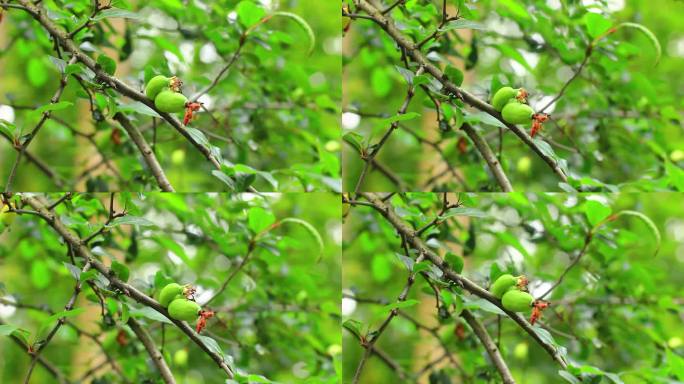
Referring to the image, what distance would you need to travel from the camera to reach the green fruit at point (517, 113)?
1.31m

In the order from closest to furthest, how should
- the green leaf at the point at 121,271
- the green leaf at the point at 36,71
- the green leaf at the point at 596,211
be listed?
the green leaf at the point at 121,271, the green leaf at the point at 596,211, the green leaf at the point at 36,71

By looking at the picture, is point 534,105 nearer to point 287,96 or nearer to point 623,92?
point 623,92

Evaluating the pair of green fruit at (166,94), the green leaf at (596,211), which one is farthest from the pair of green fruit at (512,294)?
the pair of green fruit at (166,94)

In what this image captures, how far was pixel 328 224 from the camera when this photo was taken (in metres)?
2.78

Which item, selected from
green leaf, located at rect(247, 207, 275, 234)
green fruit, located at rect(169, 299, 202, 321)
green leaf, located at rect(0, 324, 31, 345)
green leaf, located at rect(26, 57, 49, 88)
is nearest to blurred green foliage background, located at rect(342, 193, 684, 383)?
green leaf, located at rect(247, 207, 275, 234)

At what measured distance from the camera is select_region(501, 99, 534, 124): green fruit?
4.30 ft

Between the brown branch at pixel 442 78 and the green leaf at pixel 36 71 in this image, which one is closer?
the brown branch at pixel 442 78

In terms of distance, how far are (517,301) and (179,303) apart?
525mm

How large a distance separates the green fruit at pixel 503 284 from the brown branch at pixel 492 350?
0.15 metres

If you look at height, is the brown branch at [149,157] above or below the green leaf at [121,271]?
above

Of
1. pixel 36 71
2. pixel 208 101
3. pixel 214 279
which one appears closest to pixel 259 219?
pixel 214 279

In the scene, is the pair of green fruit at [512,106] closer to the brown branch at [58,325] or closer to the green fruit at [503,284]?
the green fruit at [503,284]

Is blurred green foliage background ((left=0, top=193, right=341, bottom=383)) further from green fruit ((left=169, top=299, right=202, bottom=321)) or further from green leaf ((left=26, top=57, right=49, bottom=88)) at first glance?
green leaf ((left=26, top=57, right=49, bottom=88))

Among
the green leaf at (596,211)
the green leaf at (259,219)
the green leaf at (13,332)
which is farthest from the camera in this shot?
the green leaf at (259,219)
